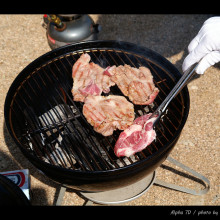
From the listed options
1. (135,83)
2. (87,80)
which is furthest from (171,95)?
(87,80)

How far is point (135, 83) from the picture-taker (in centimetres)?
290

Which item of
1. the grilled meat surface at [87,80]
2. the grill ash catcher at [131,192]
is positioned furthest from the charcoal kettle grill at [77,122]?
the grill ash catcher at [131,192]

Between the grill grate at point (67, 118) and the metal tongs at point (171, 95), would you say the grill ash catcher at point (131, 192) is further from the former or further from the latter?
the metal tongs at point (171, 95)

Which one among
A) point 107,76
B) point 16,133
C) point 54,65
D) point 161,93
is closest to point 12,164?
point 16,133

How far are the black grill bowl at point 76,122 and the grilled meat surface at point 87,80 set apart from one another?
102 mm

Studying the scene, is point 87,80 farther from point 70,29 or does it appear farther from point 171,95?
point 70,29

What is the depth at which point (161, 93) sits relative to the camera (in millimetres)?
3062

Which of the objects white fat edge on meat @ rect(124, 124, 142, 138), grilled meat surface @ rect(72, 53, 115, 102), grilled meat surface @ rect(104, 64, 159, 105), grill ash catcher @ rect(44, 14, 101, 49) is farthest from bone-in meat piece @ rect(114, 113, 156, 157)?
grill ash catcher @ rect(44, 14, 101, 49)

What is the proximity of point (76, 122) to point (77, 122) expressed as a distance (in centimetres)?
26

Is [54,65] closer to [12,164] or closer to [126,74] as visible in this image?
[126,74]

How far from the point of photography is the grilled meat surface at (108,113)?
2.61 metres

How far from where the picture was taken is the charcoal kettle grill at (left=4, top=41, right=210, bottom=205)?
2.29 m

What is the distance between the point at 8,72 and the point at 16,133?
232 centimetres

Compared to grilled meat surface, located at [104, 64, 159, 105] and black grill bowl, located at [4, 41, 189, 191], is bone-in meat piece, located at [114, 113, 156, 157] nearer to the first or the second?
black grill bowl, located at [4, 41, 189, 191]
